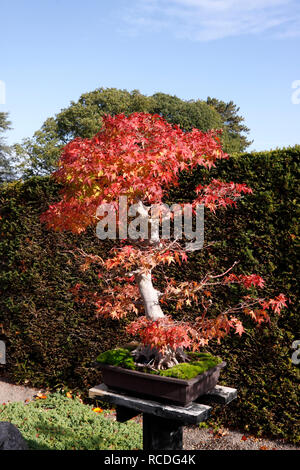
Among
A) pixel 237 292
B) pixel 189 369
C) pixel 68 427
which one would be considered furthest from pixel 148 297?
pixel 68 427

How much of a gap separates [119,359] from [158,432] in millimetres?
587

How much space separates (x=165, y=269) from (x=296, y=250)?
152cm

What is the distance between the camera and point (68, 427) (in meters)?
4.33

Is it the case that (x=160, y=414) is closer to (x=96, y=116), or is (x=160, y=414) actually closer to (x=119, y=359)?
(x=119, y=359)

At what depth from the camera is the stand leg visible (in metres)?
2.79

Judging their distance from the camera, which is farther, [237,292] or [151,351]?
[237,292]

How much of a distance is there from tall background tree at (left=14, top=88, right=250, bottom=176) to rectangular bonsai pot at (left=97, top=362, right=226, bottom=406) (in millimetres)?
19445

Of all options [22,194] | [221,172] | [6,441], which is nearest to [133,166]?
[221,172]

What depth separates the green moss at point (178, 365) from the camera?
9.11 ft

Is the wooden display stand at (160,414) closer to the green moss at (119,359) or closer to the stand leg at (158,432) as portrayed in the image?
the stand leg at (158,432)

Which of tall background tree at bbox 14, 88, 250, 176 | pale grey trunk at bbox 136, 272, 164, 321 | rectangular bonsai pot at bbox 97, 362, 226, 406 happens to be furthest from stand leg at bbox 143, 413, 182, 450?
tall background tree at bbox 14, 88, 250, 176

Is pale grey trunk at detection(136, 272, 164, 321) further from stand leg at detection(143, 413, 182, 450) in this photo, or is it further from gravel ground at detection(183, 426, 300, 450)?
gravel ground at detection(183, 426, 300, 450)
